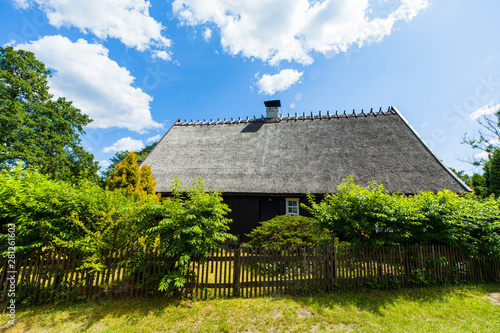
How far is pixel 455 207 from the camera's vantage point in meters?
6.43

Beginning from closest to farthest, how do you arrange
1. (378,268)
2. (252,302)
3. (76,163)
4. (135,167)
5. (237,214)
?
(252,302) < (378,268) < (135,167) < (237,214) < (76,163)

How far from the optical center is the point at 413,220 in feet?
20.7

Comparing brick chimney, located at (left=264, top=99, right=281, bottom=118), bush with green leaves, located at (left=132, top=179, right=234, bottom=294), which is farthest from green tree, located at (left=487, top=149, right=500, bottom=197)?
bush with green leaves, located at (left=132, top=179, right=234, bottom=294)

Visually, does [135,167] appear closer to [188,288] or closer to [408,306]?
[188,288]

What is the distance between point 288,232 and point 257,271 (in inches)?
81.6

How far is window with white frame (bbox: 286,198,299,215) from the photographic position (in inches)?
442

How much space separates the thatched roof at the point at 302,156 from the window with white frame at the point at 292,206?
3.44ft

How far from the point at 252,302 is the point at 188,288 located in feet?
5.55

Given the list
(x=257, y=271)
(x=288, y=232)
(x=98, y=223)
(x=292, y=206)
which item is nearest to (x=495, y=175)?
(x=292, y=206)

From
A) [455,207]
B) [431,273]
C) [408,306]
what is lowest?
[408,306]

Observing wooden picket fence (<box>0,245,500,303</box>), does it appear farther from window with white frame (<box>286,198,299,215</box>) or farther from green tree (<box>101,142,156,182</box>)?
green tree (<box>101,142,156,182</box>)

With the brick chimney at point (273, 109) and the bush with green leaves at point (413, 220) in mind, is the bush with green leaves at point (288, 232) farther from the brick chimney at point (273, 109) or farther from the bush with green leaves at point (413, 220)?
the brick chimney at point (273, 109)

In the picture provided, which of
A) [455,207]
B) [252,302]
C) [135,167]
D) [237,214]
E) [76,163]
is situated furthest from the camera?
[76,163]

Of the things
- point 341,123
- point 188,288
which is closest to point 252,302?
point 188,288
